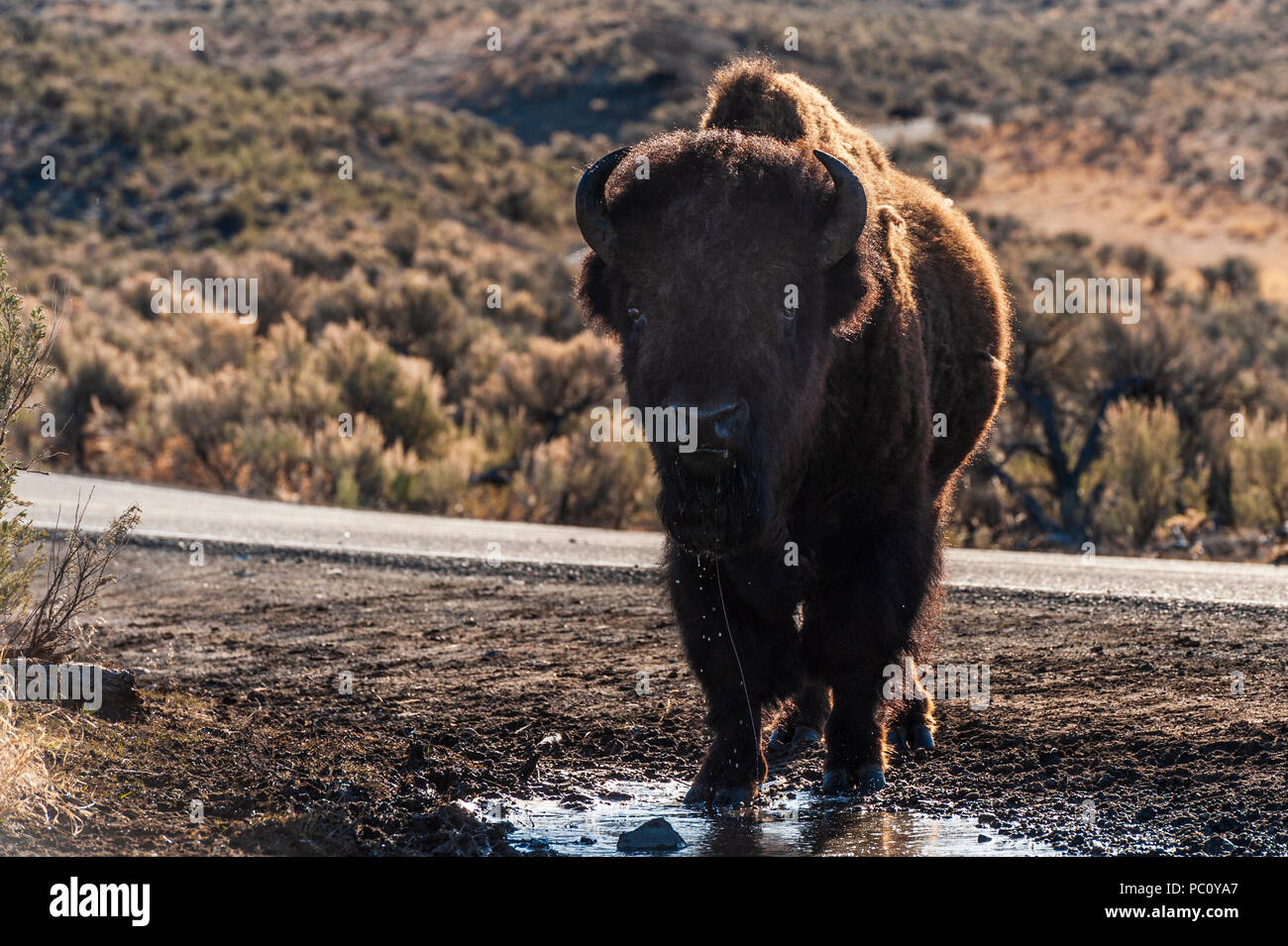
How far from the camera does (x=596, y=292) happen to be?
5926 mm

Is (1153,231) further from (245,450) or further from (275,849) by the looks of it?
(275,849)

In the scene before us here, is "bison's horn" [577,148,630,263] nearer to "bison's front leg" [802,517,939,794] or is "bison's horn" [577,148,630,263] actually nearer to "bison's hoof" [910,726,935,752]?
"bison's front leg" [802,517,939,794]

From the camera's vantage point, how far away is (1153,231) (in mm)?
48688

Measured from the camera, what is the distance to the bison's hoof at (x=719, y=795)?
6086 millimetres

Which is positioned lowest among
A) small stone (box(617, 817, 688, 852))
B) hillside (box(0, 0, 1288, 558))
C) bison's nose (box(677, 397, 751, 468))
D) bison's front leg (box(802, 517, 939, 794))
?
small stone (box(617, 817, 688, 852))

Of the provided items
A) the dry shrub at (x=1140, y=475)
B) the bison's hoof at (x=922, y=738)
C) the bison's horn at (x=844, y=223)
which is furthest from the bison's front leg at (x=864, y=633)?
the dry shrub at (x=1140, y=475)

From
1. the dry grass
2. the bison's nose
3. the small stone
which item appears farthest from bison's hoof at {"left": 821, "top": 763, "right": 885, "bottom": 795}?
the dry grass

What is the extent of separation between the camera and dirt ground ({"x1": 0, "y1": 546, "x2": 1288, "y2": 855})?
5582mm

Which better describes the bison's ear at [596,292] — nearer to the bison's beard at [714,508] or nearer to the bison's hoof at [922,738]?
the bison's beard at [714,508]

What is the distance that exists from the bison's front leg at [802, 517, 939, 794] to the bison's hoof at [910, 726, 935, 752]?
0.57 metres

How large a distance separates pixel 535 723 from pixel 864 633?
1.91 m

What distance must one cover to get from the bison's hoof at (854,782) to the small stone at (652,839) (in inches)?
39.6

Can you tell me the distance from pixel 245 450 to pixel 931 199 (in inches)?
520

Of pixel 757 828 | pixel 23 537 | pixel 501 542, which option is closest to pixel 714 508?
pixel 757 828
